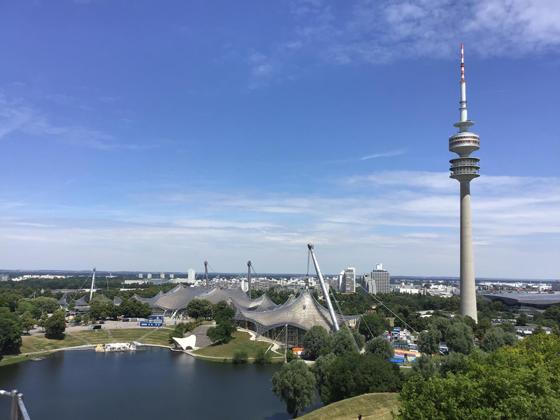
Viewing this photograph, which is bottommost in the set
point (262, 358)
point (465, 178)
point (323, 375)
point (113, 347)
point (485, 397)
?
point (113, 347)

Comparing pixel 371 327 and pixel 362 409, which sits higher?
pixel 362 409

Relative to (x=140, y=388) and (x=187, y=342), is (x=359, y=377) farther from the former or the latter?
(x=187, y=342)

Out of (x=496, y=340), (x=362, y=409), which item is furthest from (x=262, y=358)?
(x=362, y=409)

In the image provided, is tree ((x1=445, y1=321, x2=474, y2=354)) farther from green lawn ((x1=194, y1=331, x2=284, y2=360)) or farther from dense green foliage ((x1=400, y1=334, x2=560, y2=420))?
dense green foliage ((x1=400, y1=334, x2=560, y2=420))

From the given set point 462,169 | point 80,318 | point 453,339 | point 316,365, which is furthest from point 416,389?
point 80,318

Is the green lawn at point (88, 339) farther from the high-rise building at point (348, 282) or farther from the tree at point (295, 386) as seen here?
the high-rise building at point (348, 282)

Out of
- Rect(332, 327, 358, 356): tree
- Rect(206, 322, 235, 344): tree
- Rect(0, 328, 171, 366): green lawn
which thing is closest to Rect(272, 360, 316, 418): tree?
Rect(332, 327, 358, 356): tree
